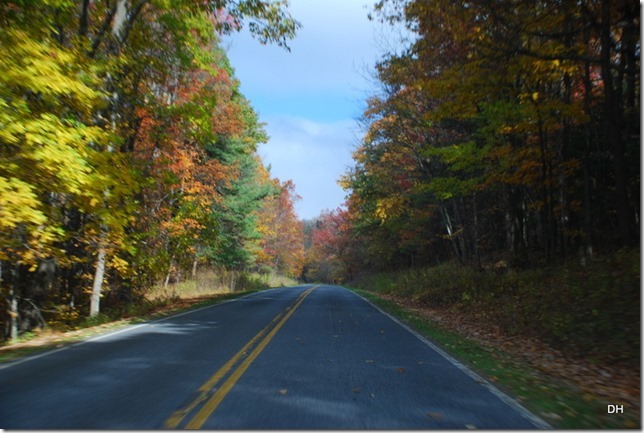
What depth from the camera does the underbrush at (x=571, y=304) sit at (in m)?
7.64

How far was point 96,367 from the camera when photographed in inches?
244

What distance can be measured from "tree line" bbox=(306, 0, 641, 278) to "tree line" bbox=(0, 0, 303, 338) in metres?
4.87

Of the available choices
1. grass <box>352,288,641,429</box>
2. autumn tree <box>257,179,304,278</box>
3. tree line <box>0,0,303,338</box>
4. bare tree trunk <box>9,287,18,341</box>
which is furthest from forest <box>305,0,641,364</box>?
autumn tree <box>257,179,304,278</box>

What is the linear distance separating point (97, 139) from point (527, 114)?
11.2 metres

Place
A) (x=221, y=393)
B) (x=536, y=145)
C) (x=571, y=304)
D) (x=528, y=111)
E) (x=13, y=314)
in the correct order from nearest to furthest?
(x=221, y=393), (x=571, y=304), (x=13, y=314), (x=528, y=111), (x=536, y=145)

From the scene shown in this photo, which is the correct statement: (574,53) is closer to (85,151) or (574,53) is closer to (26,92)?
(85,151)

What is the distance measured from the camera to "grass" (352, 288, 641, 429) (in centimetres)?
443

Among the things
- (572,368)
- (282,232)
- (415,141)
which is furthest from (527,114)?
(282,232)

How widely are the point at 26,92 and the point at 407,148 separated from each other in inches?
667

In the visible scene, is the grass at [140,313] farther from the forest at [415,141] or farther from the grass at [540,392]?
the grass at [540,392]

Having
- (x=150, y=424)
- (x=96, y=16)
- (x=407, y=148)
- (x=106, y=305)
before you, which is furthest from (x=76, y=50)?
(x=407, y=148)

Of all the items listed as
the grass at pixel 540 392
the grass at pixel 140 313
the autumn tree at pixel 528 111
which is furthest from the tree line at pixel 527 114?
the grass at pixel 140 313

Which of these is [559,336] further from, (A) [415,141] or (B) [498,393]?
(A) [415,141]

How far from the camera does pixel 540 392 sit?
5406mm
